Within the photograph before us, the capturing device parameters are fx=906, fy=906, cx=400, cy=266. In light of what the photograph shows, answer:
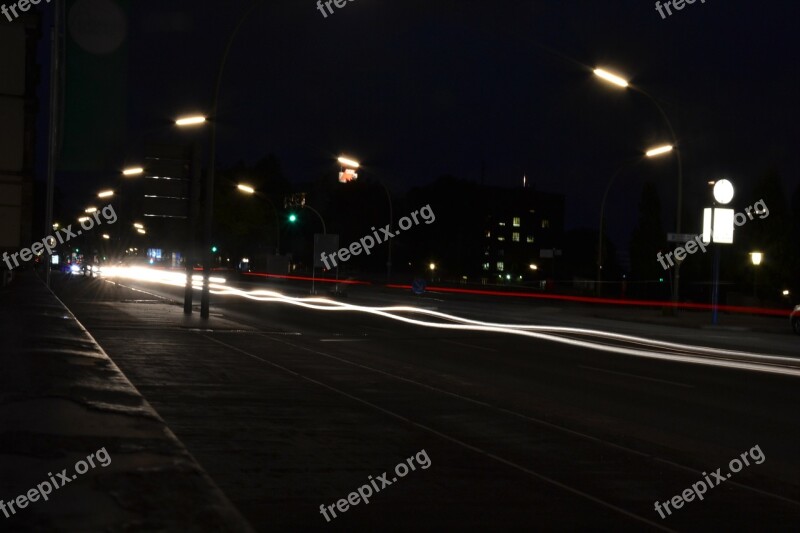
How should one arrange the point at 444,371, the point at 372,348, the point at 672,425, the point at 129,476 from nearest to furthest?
the point at 129,476, the point at 672,425, the point at 444,371, the point at 372,348

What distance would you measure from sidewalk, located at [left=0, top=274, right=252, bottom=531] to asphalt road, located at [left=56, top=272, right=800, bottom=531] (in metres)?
0.86

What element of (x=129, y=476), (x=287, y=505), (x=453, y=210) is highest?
(x=453, y=210)

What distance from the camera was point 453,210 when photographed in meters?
107

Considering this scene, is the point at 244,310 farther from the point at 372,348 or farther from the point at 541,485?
the point at 541,485

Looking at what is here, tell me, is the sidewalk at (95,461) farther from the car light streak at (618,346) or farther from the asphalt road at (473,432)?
the car light streak at (618,346)

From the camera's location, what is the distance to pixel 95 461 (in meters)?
6.30

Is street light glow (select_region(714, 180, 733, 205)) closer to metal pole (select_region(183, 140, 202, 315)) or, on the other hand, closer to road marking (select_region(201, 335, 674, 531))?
metal pole (select_region(183, 140, 202, 315))

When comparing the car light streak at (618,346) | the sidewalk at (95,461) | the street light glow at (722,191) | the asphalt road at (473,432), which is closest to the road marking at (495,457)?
the asphalt road at (473,432)

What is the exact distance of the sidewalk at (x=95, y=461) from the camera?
5.00 meters

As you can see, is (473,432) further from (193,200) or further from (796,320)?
(796,320)

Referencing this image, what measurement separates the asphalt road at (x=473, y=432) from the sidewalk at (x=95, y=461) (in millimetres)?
861

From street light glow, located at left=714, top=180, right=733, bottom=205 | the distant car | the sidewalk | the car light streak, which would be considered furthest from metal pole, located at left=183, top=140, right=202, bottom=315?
the distant car

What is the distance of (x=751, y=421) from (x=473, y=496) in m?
6.44

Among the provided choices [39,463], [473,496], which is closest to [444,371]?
[473,496]
